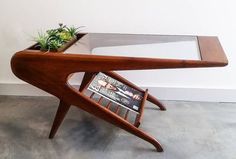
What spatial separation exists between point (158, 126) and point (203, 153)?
416 mm

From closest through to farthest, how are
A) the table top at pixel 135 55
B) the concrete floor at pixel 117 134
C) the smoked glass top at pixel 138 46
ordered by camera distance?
the table top at pixel 135 55 → the smoked glass top at pixel 138 46 → the concrete floor at pixel 117 134

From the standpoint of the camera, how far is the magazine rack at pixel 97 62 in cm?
143

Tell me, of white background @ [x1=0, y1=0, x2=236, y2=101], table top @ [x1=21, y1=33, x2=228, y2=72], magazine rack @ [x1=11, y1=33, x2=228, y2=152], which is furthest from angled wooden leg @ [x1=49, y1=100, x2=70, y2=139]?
white background @ [x1=0, y1=0, x2=236, y2=101]

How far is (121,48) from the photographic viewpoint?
69.4 inches

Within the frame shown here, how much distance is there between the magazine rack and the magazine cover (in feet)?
0.50

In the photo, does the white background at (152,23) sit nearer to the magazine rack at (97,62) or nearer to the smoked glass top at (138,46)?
the smoked glass top at (138,46)

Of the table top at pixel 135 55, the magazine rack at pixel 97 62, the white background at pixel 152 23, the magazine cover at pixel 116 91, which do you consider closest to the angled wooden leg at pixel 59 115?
the magazine rack at pixel 97 62

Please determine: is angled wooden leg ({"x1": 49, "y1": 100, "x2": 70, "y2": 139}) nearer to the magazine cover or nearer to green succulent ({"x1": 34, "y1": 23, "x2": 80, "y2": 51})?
the magazine cover

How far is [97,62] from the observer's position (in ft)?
4.79

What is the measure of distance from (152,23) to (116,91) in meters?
0.67

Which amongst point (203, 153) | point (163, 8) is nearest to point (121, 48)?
point (163, 8)

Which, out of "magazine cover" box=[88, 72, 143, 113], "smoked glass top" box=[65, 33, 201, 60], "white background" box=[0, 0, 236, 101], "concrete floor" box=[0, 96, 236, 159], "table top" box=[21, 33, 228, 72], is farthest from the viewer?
"white background" box=[0, 0, 236, 101]

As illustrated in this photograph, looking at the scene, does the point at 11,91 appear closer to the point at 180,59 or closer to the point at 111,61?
the point at 111,61

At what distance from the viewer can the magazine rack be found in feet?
4.69
